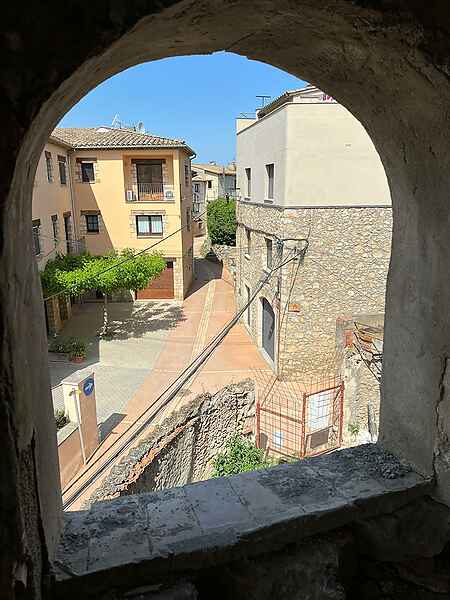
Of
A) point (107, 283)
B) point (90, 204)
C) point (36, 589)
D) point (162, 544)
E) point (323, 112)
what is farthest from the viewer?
point (90, 204)

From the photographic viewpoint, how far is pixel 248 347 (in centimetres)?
1327

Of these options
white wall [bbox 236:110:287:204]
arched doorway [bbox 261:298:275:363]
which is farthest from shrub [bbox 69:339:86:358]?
white wall [bbox 236:110:287:204]

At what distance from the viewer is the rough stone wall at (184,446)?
568 centimetres

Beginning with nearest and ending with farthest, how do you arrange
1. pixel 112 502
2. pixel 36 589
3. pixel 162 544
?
pixel 36 589 → pixel 162 544 → pixel 112 502

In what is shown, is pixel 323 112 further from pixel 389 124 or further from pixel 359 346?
pixel 389 124

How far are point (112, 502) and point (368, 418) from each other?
7.07m

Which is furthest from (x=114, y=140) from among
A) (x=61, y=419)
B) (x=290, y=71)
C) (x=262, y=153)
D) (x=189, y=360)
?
(x=290, y=71)

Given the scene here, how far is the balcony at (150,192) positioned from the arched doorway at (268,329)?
648cm

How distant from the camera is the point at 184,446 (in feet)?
22.7

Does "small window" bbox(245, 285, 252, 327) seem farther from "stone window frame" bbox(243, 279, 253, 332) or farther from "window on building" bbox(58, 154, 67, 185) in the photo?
"window on building" bbox(58, 154, 67, 185)

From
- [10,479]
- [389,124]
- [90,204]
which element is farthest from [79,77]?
[90,204]

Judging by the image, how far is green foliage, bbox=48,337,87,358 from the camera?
39.5ft

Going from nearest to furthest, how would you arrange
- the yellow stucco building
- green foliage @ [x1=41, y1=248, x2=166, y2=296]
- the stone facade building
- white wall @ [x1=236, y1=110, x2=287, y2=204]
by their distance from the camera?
the stone facade building → white wall @ [x1=236, y1=110, x2=287, y2=204] → green foliage @ [x1=41, y1=248, x2=166, y2=296] → the yellow stucco building

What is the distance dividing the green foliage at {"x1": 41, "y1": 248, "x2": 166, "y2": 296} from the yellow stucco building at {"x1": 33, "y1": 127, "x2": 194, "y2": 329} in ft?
6.26
